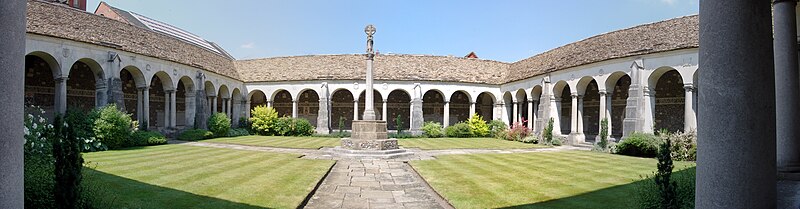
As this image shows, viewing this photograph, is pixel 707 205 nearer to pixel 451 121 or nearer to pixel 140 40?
pixel 140 40

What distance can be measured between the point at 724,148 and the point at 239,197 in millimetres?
6847

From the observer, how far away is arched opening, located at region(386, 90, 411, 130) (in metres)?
36.2

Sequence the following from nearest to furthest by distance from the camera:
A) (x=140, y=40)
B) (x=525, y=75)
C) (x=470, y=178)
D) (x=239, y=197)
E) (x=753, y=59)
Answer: (x=753, y=59) < (x=239, y=197) < (x=470, y=178) < (x=140, y=40) < (x=525, y=75)

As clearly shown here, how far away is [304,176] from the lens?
973 centimetres

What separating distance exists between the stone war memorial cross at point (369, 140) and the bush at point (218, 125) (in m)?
13.0

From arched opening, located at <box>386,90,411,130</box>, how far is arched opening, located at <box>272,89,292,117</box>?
29.1ft

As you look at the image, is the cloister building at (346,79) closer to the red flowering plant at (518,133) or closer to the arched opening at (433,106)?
the arched opening at (433,106)

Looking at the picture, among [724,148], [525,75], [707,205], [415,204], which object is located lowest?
[415,204]

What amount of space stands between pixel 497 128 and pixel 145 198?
2581cm

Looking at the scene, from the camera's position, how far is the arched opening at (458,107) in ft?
120

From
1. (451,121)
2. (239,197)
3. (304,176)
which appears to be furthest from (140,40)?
(451,121)

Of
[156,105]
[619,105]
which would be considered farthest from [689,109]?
[156,105]

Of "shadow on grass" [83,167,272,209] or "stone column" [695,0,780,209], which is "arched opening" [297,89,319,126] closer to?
"shadow on grass" [83,167,272,209]

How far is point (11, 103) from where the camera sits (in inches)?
106
